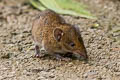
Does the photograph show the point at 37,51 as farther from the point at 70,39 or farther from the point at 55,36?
the point at 70,39

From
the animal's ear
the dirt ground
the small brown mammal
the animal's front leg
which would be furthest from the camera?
the animal's front leg

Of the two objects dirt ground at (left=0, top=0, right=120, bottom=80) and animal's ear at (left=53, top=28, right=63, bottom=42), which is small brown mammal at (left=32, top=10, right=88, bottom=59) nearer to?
animal's ear at (left=53, top=28, right=63, bottom=42)

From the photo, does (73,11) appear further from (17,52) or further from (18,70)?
(18,70)

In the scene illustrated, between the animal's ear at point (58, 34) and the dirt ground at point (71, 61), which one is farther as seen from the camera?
the animal's ear at point (58, 34)

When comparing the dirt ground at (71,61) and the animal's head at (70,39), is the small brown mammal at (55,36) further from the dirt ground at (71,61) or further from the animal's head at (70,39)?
the dirt ground at (71,61)

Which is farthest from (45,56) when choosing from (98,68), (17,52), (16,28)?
(16,28)

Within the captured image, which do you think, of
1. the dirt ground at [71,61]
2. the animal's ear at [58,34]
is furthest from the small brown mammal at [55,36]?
the dirt ground at [71,61]

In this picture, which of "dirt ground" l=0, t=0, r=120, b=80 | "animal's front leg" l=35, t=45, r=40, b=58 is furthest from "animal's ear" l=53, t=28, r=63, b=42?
"animal's front leg" l=35, t=45, r=40, b=58
